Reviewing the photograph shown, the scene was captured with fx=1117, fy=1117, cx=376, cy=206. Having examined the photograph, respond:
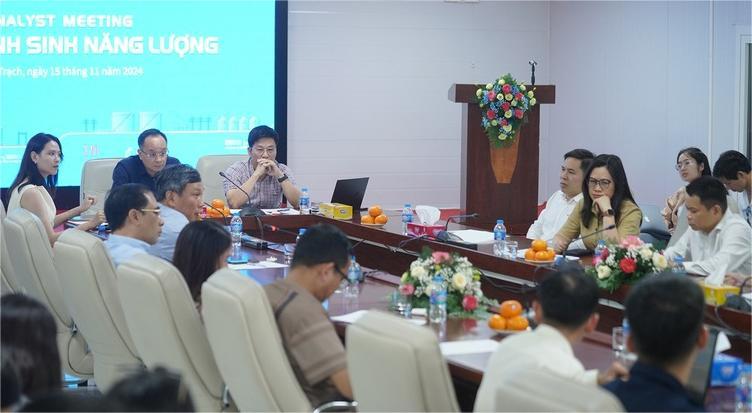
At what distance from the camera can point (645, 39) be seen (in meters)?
9.16

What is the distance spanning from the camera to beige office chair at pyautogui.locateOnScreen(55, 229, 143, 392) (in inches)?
154

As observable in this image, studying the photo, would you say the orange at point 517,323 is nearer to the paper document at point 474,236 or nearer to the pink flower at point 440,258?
the pink flower at point 440,258

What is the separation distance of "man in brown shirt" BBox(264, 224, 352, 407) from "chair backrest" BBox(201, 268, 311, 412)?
59 mm

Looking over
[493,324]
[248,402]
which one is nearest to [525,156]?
[493,324]

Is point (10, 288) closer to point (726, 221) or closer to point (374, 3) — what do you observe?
point (726, 221)

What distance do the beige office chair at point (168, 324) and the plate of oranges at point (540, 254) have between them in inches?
73.1

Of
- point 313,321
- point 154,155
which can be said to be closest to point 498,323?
point 313,321

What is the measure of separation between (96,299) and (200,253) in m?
0.44

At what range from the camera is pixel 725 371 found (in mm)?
2900

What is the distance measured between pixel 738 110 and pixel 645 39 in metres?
1.08

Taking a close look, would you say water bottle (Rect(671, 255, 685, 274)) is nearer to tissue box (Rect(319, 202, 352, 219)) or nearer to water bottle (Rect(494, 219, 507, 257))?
water bottle (Rect(494, 219, 507, 257))

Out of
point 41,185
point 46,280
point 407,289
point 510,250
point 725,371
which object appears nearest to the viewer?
point 725,371

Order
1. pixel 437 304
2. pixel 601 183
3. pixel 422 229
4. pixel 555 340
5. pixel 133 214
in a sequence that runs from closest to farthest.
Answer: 1. pixel 555 340
2. pixel 437 304
3. pixel 133 214
4. pixel 601 183
5. pixel 422 229

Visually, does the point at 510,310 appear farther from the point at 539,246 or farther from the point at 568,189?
the point at 568,189
